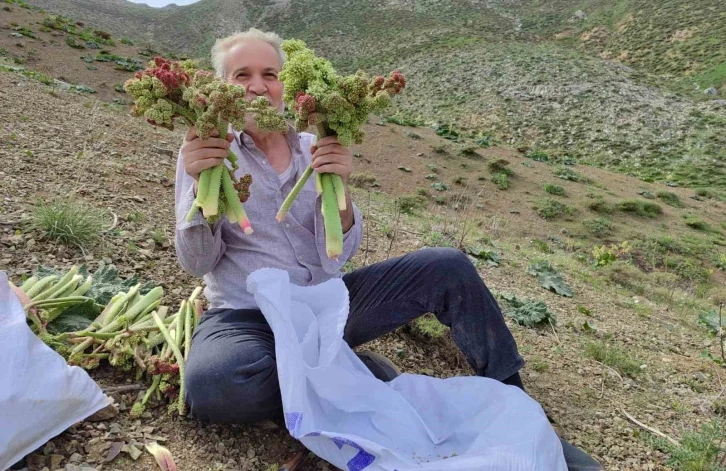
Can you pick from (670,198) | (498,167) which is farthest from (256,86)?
(670,198)

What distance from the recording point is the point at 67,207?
307 cm

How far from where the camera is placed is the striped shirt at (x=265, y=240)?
80.6 inches

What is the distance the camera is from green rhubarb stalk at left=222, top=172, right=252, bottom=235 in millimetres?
1769

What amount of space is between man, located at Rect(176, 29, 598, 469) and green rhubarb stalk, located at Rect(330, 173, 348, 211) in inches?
1.5

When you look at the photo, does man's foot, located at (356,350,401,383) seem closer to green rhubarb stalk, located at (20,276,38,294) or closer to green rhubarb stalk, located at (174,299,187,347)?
green rhubarb stalk, located at (174,299,187,347)

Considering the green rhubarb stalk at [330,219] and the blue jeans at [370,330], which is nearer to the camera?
the blue jeans at [370,330]

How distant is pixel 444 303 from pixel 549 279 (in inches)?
128

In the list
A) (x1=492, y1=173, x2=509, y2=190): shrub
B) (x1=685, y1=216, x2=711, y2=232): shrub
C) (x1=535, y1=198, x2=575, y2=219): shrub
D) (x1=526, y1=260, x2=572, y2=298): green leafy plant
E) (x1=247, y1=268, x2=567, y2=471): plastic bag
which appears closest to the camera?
(x1=247, y1=268, x2=567, y2=471): plastic bag

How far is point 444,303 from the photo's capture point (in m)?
2.12

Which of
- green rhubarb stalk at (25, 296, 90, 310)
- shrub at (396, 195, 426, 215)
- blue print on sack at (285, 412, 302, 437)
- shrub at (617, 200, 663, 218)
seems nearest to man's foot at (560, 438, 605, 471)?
blue print on sack at (285, 412, 302, 437)

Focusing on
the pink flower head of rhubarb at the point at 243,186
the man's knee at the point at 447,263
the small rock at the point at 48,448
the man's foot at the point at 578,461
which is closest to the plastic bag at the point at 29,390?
the small rock at the point at 48,448

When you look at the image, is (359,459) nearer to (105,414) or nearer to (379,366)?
(379,366)

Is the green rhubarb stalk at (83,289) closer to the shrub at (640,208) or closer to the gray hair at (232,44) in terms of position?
the gray hair at (232,44)

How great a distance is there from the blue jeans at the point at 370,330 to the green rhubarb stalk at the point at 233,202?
1.37 feet
